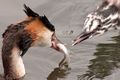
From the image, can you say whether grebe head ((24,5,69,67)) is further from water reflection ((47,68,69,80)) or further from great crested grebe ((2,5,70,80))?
water reflection ((47,68,69,80))

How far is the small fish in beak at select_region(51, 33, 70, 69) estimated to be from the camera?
6.15m

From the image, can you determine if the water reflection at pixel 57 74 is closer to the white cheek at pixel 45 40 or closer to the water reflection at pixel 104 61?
the water reflection at pixel 104 61

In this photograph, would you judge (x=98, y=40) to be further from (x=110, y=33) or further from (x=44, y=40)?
(x=44, y=40)

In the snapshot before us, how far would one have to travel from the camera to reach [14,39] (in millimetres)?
5672

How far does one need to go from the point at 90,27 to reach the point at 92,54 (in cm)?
35

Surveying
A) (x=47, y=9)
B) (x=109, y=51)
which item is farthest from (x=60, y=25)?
(x=109, y=51)

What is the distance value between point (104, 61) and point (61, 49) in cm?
86

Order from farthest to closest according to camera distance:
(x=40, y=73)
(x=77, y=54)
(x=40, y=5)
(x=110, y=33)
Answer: (x=40, y=5)
(x=110, y=33)
(x=77, y=54)
(x=40, y=73)

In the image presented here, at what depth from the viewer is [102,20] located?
23.8 feet

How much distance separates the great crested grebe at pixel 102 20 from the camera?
23.3 ft

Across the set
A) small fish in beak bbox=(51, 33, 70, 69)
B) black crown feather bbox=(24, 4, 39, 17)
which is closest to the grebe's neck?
black crown feather bbox=(24, 4, 39, 17)

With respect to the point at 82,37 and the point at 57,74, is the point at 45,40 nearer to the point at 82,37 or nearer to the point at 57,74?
the point at 57,74

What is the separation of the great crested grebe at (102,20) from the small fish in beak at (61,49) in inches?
12.0

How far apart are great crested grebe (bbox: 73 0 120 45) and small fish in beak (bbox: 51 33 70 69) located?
12.0 inches
